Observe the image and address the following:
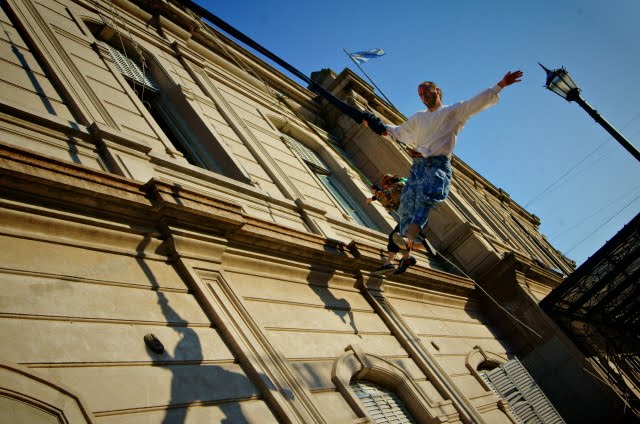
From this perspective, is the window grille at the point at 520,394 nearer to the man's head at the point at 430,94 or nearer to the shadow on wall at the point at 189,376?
the man's head at the point at 430,94

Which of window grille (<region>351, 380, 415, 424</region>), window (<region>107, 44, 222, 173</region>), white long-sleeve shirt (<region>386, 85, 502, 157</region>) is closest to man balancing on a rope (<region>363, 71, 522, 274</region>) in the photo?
white long-sleeve shirt (<region>386, 85, 502, 157</region>)

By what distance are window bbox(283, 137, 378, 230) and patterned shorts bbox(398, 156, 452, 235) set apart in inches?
138

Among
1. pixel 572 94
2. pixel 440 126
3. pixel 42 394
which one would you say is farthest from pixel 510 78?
pixel 42 394

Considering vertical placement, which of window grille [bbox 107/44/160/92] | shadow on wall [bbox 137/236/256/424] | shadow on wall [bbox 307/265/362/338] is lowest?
shadow on wall [bbox 137/236/256/424]

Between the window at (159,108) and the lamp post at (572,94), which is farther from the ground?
the window at (159,108)

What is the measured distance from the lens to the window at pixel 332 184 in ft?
32.3

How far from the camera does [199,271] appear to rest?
4.33 metres

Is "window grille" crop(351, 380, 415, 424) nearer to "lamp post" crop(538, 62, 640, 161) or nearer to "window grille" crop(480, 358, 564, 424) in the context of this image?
"window grille" crop(480, 358, 564, 424)

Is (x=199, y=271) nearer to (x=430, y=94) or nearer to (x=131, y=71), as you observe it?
(x=430, y=94)

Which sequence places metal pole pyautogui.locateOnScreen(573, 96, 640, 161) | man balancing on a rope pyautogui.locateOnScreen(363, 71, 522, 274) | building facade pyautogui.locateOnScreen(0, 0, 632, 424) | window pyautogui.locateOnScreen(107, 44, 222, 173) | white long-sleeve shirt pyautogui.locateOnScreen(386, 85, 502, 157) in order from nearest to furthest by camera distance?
building facade pyautogui.locateOnScreen(0, 0, 632, 424), white long-sleeve shirt pyautogui.locateOnScreen(386, 85, 502, 157), man balancing on a rope pyautogui.locateOnScreen(363, 71, 522, 274), window pyautogui.locateOnScreen(107, 44, 222, 173), metal pole pyautogui.locateOnScreen(573, 96, 640, 161)

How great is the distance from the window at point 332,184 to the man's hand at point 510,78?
490cm

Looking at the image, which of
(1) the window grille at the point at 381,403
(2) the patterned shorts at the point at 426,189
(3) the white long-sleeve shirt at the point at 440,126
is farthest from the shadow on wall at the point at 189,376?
(3) the white long-sleeve shirt at the point at 440,126

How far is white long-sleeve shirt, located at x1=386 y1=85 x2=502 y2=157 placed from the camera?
5688 millimetres

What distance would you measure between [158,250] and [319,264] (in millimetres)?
2343
